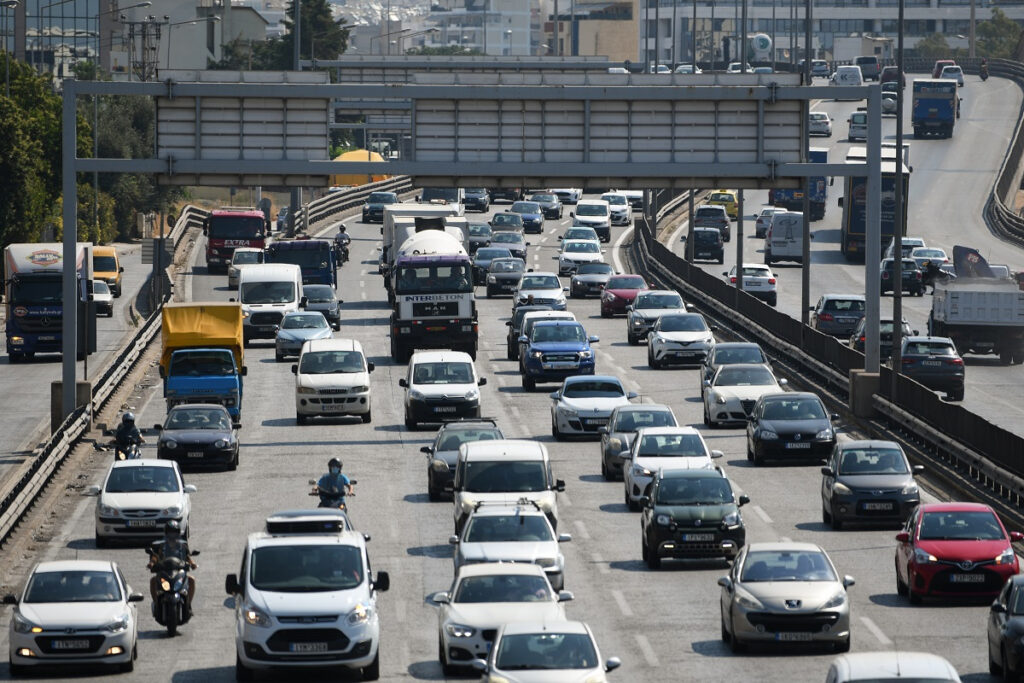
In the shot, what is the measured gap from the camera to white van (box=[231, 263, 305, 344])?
61938 millimetres

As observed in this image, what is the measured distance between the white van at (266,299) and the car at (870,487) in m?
30.5

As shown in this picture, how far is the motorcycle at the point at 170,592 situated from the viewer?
25688mm

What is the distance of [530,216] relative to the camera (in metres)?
98.4

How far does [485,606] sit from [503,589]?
0.43 metres

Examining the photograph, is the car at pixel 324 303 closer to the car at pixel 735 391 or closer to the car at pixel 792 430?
the car at pixel 735 391

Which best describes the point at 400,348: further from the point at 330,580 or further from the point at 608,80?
the point at 330,580

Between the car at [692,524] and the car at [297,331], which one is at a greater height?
the car at [297,331]

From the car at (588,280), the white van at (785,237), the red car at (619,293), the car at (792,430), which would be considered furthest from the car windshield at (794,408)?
the white van at (785,237)

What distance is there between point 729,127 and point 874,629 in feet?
72.9

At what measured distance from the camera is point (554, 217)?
10531cm

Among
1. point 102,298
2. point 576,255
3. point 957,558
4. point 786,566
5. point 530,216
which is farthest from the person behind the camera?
point 530,216

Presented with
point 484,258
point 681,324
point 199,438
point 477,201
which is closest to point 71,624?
point 199,438

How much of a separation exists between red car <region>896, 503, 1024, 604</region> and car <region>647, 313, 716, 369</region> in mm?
27708

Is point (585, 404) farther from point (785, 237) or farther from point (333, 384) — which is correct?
point (785, 237)
